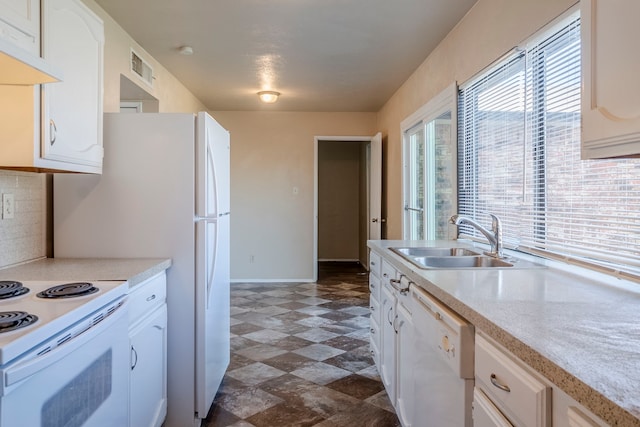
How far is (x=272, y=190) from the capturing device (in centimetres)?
567

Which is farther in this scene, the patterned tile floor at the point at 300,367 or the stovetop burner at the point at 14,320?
the patterned tile floor at the point at 300,367

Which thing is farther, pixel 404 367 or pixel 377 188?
pixel 377 188

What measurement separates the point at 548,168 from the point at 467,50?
1195 mm

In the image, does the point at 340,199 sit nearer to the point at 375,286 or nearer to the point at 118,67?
the point at 375,286

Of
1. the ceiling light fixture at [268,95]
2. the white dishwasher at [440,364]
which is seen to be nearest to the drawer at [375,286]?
the white dishwasher at [440,364]

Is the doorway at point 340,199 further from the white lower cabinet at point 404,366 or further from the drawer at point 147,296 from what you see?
the drawer at point 147,296

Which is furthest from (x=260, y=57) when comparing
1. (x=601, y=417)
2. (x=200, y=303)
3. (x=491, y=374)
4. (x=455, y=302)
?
(x=601, y=417)

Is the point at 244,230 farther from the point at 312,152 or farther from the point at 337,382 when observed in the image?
the point at 337,382

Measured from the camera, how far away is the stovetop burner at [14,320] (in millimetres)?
1016

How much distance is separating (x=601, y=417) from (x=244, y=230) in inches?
207

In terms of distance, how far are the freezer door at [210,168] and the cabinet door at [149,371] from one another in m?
0.58

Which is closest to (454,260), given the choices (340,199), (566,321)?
(566,321)

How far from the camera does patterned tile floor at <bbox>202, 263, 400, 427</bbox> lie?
226 centimetres

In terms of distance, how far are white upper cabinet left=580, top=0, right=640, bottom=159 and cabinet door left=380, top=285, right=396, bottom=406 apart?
1.26m
